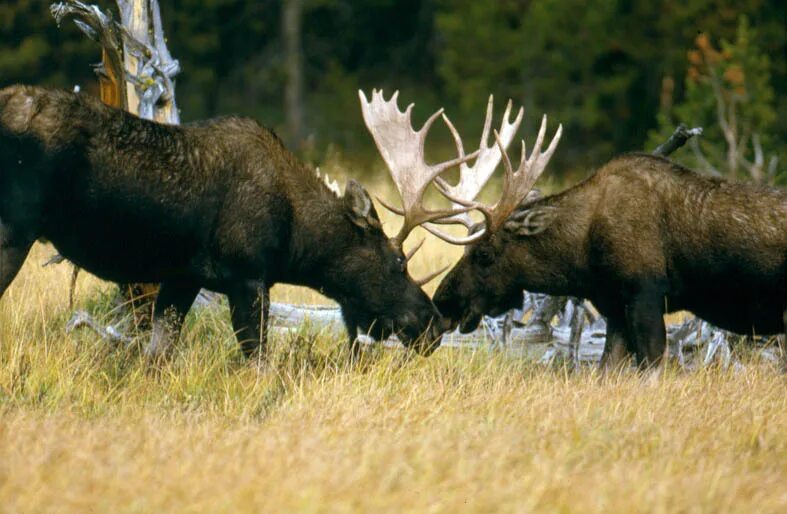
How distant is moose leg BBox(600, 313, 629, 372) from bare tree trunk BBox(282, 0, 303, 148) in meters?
19.4

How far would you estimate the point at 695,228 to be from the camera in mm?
7430

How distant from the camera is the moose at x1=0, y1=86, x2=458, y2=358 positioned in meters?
6.48

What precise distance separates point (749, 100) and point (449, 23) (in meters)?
7.49

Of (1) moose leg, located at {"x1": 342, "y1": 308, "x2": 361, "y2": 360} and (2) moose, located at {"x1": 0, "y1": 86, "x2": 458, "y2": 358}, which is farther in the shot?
(1) moose leg, located at {"x1": 342, "y1": 308, "x2": 361, "y2": 360}

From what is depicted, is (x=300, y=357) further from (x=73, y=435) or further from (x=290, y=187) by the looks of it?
(x=73, y=435)

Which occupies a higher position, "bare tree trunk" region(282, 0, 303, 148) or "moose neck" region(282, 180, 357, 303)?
"bare tree trunk" region(282, 0, 303, 148)

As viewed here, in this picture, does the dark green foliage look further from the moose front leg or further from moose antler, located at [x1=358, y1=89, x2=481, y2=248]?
moose antler, located at [x1=358, y1=89, x2=481, y2=248]

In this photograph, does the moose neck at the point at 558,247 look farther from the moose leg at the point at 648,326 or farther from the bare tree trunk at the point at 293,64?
the bare tree trunk at the point at 293,64

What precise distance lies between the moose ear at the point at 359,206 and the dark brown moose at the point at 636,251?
21.3 inches

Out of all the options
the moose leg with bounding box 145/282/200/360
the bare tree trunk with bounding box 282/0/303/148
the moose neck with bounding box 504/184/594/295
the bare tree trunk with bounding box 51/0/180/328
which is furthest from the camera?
the bare tree trunk with bounding box 282/0/303/148

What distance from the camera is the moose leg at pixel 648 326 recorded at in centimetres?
733

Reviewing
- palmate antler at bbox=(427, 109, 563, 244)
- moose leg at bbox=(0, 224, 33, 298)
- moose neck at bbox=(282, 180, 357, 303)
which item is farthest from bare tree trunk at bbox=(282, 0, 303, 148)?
moose leg at bbox=(0, 224, 33, 298)

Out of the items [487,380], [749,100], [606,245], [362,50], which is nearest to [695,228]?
[606,245]

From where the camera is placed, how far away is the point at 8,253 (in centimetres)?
646
